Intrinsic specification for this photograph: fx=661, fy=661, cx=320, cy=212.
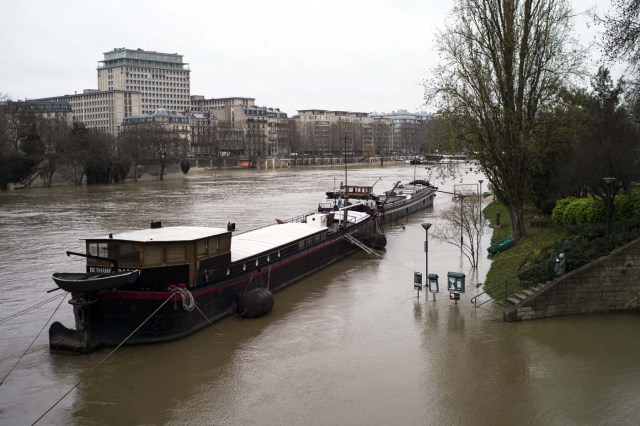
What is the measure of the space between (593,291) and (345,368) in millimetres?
9634

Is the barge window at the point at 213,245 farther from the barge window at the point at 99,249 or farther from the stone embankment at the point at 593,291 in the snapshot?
the stone embankment at the point at 593,291

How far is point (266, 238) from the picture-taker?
30.8 metres

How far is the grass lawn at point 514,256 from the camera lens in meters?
25.9

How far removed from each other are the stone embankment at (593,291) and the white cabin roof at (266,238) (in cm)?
1061

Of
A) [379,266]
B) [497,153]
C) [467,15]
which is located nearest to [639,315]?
[497,153]

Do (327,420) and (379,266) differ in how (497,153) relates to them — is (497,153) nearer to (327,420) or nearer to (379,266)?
(379,266)

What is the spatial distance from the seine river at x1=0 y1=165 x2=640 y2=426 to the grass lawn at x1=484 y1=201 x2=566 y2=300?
1.04m

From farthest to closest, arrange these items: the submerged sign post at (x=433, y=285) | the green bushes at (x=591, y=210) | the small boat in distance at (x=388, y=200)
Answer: the small boat in distance at (x=388, y=200)
the green bushes at (x=591, y=210)
the submerged sign post at (x=433, y=285)

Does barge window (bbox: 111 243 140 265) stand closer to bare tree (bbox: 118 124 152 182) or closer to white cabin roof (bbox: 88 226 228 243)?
white cabin roof (bbox: 88 226 228 243)

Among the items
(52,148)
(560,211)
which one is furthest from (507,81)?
(52,148)

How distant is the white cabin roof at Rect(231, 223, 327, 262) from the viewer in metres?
27.3

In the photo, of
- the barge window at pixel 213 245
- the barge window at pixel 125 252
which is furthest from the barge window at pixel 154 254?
the barge window at pixel 213 245

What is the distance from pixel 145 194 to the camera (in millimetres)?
85312

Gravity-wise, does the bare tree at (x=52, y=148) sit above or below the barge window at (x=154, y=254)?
above
